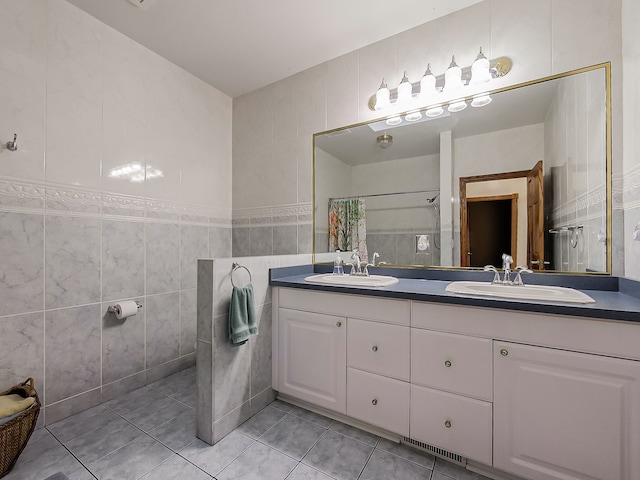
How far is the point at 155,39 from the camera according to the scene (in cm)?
Answer: 204

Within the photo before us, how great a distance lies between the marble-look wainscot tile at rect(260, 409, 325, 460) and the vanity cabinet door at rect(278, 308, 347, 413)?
125 mm

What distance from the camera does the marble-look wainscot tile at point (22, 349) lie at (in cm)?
Result: 147

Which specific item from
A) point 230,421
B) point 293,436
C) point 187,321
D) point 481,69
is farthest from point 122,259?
point 481,69

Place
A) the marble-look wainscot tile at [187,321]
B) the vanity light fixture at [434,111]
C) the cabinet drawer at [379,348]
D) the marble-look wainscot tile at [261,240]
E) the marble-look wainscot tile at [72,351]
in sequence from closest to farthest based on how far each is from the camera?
the cabinet drawer at [379,348], the marble-look wainscot tile at [72,351], the vanity light fixture at [434,111], the marble-look wainscot tile at [187,321], the marble-look wainscot tile at [261,240]

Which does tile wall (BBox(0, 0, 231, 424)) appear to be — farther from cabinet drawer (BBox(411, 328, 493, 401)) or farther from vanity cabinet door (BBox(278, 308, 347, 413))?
cabinet drawer (BBox(411, 328, 493, 401))

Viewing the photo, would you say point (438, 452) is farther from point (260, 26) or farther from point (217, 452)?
point (260, 26)

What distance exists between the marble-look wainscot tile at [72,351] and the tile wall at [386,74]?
4.16ft

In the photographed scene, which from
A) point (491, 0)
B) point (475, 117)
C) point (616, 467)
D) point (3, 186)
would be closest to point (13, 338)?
point (3, 186)

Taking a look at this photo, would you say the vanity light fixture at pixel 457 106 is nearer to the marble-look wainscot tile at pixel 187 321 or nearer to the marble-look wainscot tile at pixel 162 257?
the marble-look wainscot tile at pixel 162 257

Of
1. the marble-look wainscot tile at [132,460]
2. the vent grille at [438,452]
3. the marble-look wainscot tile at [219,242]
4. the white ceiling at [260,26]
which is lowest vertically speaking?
the marble-look wainscot tile at [132,460]

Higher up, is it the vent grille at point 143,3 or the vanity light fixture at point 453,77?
the vent grille at point 143,3

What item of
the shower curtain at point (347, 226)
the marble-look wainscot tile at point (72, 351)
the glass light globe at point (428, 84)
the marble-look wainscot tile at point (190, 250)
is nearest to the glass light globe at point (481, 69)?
the glass light globe at point (428, 84)

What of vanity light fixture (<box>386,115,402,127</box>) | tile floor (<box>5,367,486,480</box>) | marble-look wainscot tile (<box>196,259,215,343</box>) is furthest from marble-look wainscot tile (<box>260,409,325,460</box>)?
vanity light fixture (<box>386,115,402,127</box>)

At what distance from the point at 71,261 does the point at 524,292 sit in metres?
2.48
